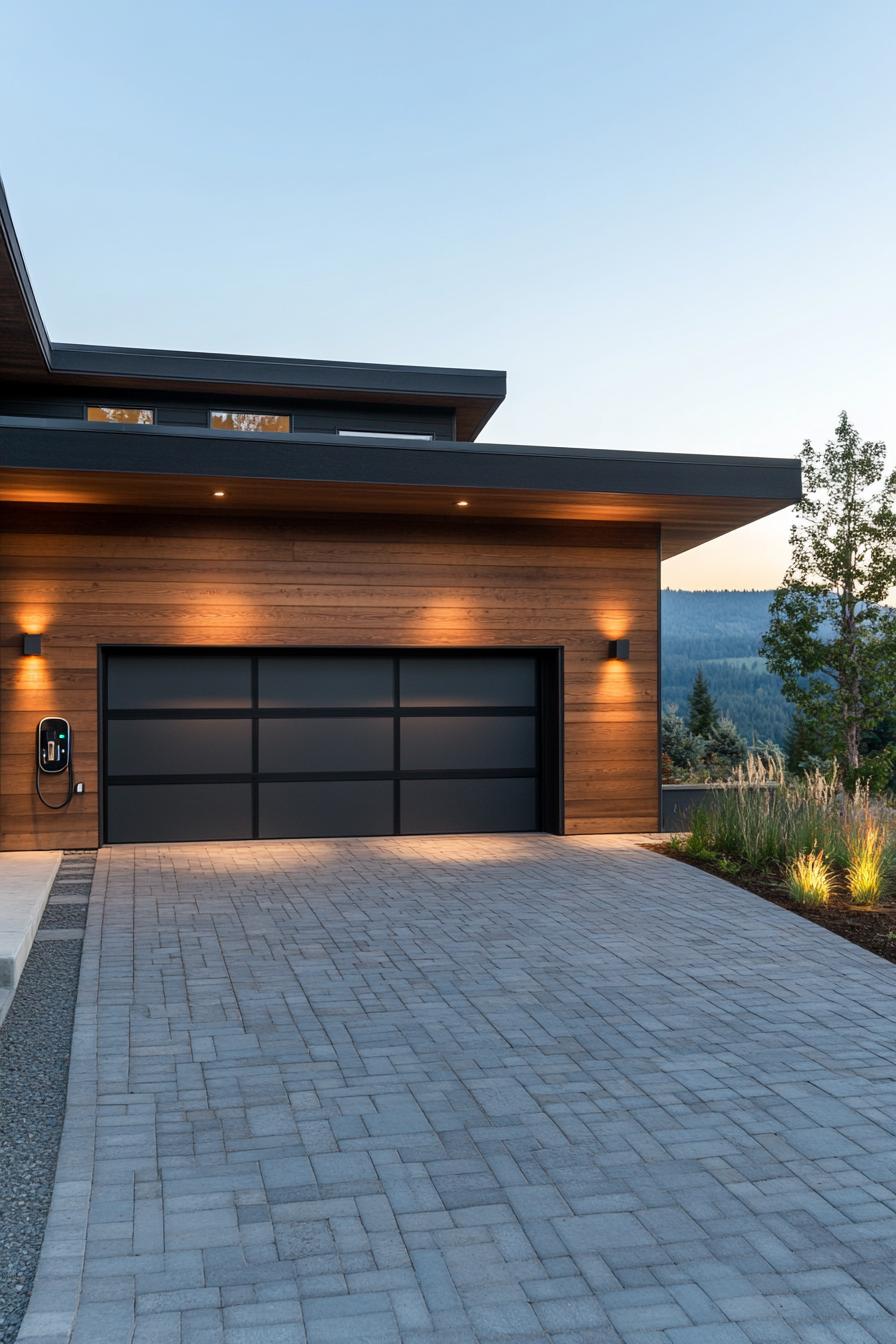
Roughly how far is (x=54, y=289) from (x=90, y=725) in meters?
25.8

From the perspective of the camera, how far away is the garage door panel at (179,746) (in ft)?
34.7

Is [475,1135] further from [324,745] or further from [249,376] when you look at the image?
[249,376]

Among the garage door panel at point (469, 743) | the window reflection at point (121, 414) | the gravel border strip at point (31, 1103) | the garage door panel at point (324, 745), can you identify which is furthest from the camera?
the window reflection at point (121, 414)

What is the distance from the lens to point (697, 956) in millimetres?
6262

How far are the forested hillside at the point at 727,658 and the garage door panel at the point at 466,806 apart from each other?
69.3 feet

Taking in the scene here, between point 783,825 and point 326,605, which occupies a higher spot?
point 326,605

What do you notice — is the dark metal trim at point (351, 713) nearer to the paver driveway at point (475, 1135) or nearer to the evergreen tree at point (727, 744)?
the paver driveway at point (475, 1135)

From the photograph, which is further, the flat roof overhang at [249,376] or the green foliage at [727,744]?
the green foliage at [727,744]

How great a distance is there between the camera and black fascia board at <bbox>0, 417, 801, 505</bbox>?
28.7 feet

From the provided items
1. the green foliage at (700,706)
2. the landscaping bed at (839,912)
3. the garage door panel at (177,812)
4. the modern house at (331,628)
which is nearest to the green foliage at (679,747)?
the modern house at (331,628)

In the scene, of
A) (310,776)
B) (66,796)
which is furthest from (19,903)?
(310,776)

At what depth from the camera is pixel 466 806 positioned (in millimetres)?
A: 11328

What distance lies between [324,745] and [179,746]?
4.70 feet

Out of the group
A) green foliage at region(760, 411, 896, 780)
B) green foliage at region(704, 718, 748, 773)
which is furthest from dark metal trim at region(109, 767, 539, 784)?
green foliage at region(704, 718, 748, 773)
